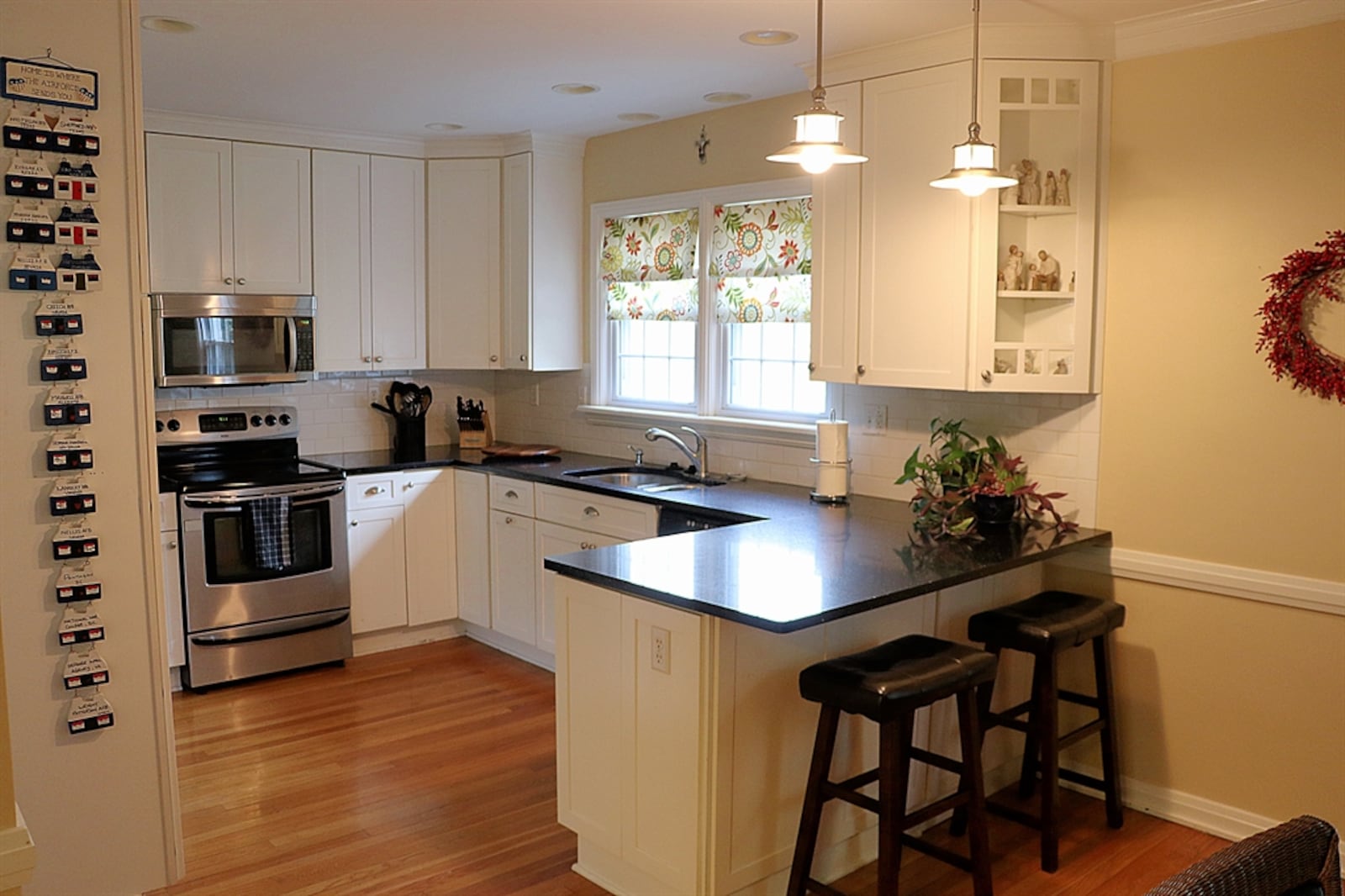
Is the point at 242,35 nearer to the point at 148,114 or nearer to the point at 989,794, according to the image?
the point at 148,114

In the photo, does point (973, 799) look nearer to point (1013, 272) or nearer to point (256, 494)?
point (1013, 272)

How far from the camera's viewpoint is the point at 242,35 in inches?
141

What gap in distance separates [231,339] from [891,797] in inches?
147

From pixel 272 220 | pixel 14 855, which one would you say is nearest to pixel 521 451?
pixel 272 220

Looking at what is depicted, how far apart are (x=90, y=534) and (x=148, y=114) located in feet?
8.72

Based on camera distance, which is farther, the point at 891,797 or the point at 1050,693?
the point at 1050,693

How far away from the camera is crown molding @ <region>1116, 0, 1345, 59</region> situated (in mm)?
3086

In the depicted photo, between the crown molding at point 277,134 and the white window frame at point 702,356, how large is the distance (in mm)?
1020

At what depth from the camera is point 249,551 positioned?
4793 mm

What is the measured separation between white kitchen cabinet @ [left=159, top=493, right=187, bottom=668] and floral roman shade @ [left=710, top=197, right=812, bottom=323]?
2473 millimetres

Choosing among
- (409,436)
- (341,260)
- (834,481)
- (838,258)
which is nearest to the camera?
(838,258)

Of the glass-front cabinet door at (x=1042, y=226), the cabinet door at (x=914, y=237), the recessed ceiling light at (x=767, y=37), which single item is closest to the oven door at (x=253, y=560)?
the cabinet door at (x=914, y=237)

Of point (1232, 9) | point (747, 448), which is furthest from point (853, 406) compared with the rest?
point (1232, 9)

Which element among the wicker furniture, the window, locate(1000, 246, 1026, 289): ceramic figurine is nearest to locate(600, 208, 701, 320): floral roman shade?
the window
